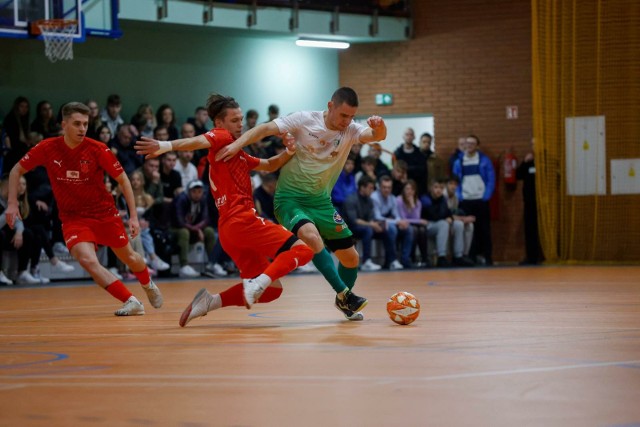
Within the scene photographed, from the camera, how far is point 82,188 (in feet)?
29.3

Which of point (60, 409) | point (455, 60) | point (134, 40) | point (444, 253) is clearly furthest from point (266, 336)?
point (455, 60)

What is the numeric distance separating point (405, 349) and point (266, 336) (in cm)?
129

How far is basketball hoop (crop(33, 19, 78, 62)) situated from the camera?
48.5 ft

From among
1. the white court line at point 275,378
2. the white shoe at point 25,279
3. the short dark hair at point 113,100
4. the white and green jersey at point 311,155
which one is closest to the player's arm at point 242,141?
the white and green jersey at point 311,155

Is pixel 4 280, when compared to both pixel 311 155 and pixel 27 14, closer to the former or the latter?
pixel 27 14

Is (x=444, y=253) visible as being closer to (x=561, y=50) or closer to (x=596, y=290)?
(x=561, y=50)

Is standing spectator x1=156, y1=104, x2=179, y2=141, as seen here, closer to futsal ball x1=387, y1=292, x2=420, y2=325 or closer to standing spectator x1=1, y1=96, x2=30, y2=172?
standing spectator x1=1, y1=96, x2=30, y2=172

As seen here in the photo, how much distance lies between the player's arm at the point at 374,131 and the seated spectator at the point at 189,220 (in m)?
8.60

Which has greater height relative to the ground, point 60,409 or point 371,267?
point 60,409

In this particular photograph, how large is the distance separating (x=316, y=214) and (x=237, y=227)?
0.75m

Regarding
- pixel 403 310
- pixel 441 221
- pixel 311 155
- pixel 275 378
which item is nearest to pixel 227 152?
pixel 311 155

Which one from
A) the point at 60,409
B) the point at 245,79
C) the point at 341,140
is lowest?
the point at 60,409

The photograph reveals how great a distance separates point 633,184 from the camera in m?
18.8

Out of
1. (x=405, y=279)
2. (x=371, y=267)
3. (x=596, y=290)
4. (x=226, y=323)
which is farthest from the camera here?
(x=371, y=267)
